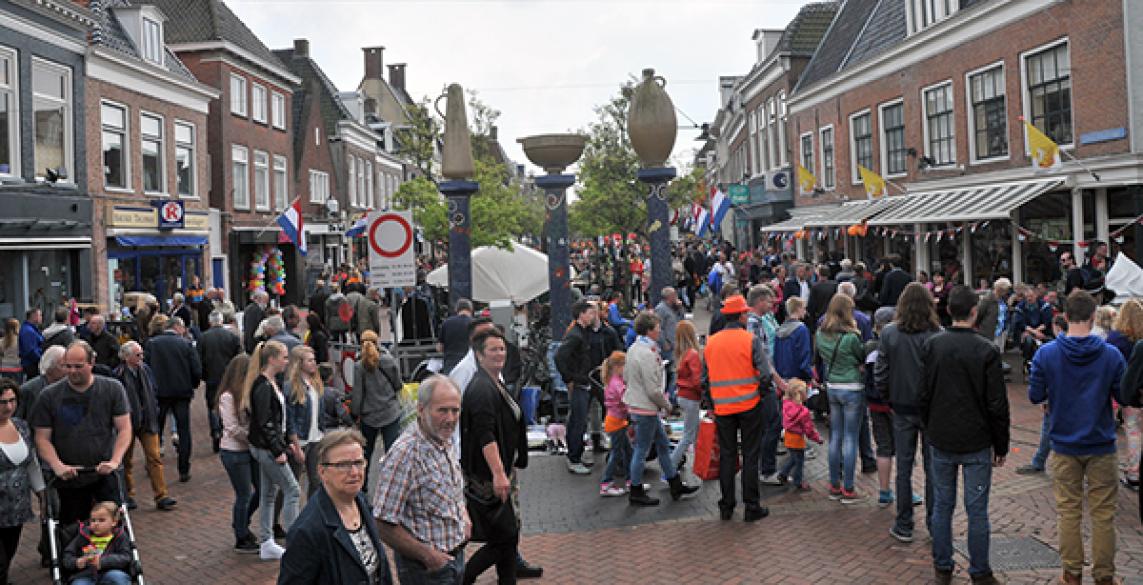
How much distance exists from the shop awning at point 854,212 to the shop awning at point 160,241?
17754 millimetres

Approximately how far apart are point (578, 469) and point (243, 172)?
2386cm

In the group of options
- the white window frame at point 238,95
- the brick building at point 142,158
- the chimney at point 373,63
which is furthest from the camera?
the chimney at point 373,63

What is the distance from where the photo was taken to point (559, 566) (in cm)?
641

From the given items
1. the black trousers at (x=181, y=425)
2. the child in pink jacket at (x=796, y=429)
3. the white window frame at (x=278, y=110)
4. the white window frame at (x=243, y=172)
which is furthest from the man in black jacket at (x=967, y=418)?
the white window frame at (x=278, y=110)

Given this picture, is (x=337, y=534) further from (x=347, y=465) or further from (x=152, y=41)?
(x=152, y=41)

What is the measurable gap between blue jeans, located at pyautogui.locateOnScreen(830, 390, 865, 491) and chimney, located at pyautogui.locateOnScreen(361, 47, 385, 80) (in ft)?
179

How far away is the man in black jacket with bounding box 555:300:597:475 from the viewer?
886cm

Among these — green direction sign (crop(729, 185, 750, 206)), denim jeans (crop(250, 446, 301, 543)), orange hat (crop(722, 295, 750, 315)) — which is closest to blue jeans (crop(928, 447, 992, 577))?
orange hat (crop(722, 295, 750, 315))

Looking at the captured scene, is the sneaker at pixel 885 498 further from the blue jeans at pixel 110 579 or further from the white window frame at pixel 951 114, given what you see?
the white window frame at pixel 951 114

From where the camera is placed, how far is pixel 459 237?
531 inches

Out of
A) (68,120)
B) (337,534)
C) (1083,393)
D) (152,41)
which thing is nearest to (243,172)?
(152,41)

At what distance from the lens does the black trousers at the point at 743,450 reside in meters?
7.24

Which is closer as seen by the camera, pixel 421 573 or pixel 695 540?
pixel 421 573

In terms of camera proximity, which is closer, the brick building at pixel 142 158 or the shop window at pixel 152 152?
the brick building at pixel 142 158
